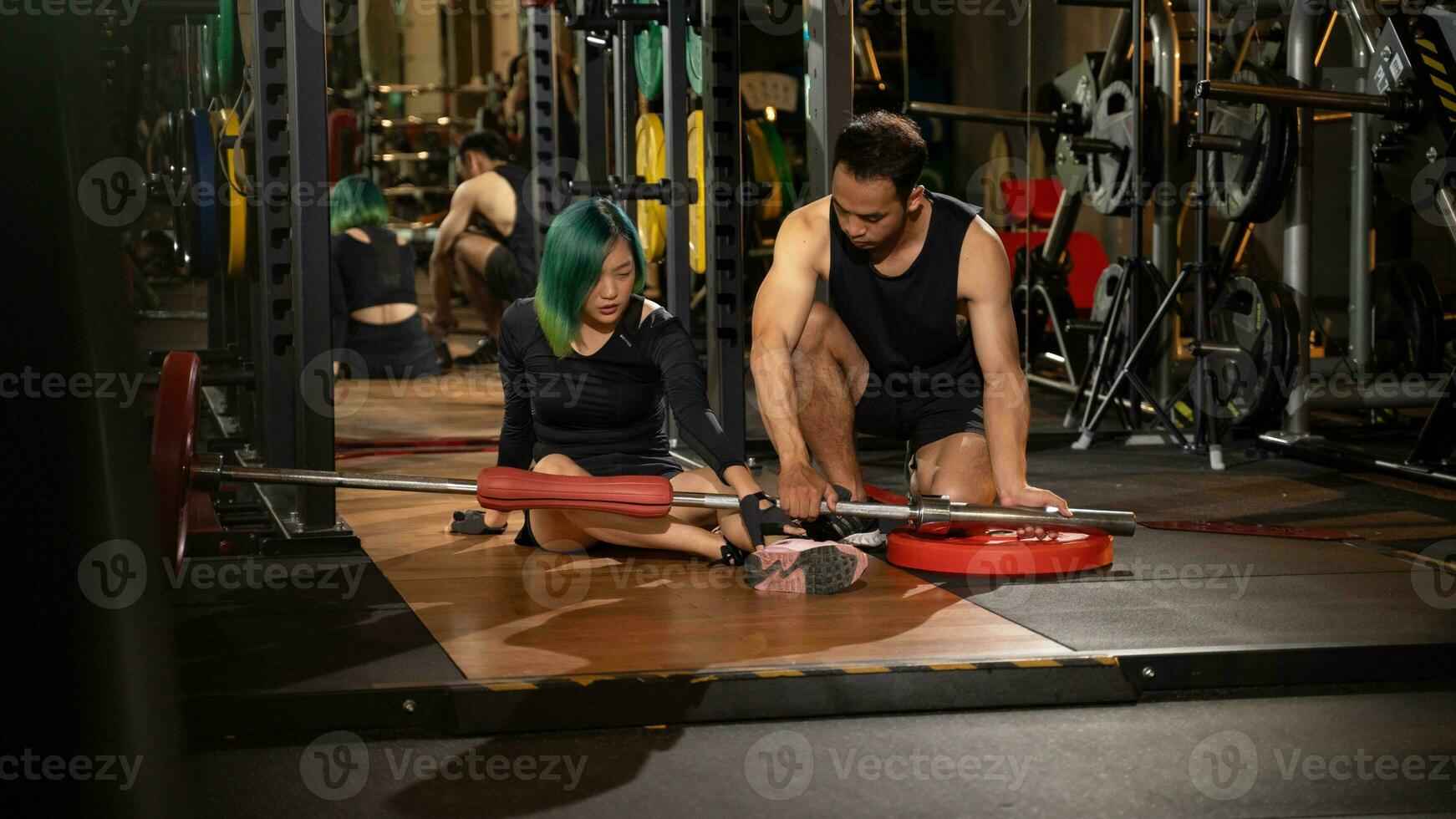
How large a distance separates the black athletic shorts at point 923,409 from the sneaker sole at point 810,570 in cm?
48

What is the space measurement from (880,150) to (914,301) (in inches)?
16.3

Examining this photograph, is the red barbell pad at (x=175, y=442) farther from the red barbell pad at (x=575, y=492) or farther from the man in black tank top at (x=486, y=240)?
the man in black tank top at (x=486, y=240)

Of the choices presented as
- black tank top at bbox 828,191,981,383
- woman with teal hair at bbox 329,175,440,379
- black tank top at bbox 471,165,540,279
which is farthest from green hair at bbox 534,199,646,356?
black tank top at bbox 471,165,540,279

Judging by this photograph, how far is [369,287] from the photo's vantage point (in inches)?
232

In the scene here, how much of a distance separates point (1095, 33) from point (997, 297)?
3270 mm

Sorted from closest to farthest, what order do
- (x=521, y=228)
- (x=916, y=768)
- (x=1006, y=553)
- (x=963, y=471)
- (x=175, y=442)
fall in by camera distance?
(x=916, y=768), (x=175, y=442), (x=1006, y=553), (x=963, y=471), (x=521, y=228)

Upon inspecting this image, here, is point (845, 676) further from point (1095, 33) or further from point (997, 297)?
point (1095, 33)

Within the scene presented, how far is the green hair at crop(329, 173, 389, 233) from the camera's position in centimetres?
597

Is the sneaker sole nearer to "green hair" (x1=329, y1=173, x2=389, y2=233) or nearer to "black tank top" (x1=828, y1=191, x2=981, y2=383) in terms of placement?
"black tank top" (x1=828, y1=191, x2=981, y2=383)

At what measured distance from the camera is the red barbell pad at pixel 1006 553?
2.67 metres

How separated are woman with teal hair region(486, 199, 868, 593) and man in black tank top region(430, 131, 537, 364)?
353 centimetres

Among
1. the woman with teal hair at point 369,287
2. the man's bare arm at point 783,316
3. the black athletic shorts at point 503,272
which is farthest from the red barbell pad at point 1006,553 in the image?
the black athletic shorts at point 503,272

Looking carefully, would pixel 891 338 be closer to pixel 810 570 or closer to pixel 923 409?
pixel 923 409

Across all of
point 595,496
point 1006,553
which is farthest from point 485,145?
point 1006,553
